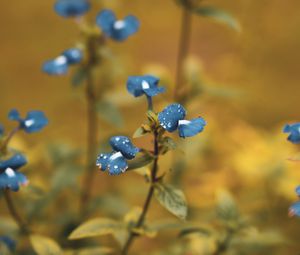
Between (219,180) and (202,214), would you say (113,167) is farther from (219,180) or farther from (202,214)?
(219,180)

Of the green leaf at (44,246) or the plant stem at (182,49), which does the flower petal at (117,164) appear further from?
the plant stem at (182,49)

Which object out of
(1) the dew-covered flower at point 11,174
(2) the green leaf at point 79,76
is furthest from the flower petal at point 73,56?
(1) the dew-covered flower at point 11,174

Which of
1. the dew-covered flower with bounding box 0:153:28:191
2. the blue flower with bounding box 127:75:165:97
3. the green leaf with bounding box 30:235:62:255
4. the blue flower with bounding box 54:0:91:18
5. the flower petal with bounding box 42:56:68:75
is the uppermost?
the blue flower with bounding box 54:0:91:18

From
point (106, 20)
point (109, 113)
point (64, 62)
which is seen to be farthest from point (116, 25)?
point (109, 113)

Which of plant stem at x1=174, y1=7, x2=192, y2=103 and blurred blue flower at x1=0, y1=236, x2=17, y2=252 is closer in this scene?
blurred blue flower at x1=0, y1=236, x2=17, y2=252

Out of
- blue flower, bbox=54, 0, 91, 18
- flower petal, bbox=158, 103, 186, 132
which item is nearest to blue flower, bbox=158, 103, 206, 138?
flower petal, bbox=158, 103, 186, 132

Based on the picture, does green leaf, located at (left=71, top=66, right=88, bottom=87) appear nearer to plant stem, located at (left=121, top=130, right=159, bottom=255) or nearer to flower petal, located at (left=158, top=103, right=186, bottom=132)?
plant stem, located at (left=121, top=130, right=159, bottom=255)

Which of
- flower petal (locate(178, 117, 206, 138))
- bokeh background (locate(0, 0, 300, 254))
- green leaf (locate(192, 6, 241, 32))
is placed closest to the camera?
flower petal (locate(178, 117, 206, 138))
